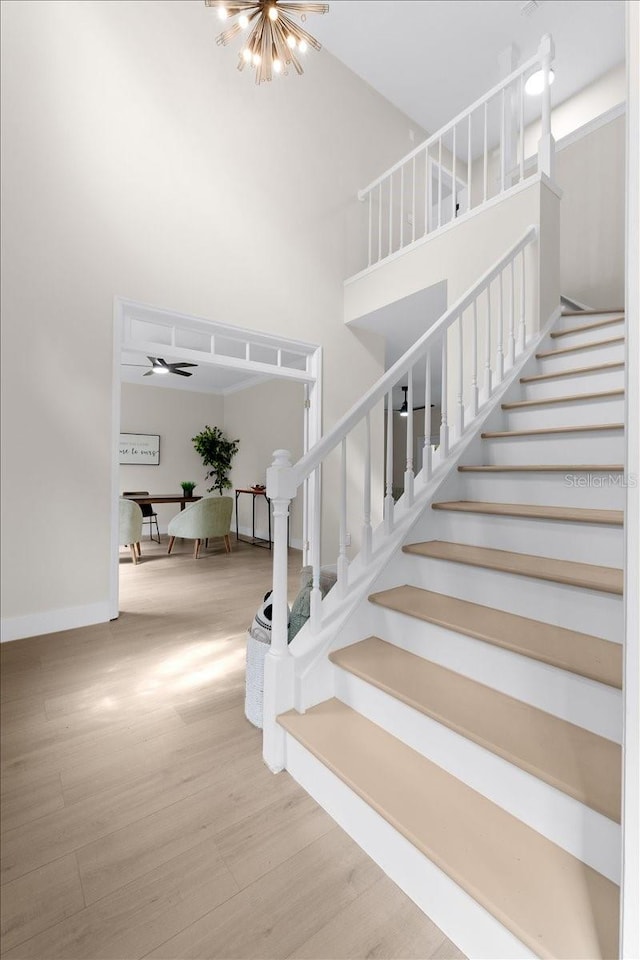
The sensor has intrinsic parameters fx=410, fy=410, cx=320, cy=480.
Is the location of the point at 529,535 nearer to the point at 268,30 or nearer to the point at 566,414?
the point at 566,414

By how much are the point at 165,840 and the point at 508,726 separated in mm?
1002

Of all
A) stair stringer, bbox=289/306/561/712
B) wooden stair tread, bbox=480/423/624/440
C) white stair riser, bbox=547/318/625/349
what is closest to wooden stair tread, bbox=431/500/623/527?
stair stringer, bbox=289/306/561/712

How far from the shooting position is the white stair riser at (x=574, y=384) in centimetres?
205

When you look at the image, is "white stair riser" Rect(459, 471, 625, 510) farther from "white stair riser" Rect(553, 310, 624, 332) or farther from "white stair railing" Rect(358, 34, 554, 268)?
"white stair railing" Rect(358, 34, 554, 268)

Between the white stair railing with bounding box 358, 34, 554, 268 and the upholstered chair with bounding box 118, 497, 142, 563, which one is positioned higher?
the white stair railing with bounding box 358, 34, 554, 268

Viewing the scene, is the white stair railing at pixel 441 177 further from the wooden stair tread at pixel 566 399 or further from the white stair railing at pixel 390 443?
the wooden stair tread at pixel 566 399

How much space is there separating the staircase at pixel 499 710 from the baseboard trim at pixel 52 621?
185 centimetres

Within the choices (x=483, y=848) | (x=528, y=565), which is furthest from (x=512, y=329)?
(x=483, y=848)

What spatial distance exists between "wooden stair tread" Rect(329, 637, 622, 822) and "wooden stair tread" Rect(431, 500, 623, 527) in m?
0.67

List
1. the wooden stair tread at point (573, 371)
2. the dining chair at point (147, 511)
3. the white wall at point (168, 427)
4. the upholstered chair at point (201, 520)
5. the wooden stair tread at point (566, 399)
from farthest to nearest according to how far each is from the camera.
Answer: the white wall at point (168, 427), the dining chair at point (147, 511), the upholstered chair at point (201, 520), the wooden stair tread at point (573, 371), the wooden stair tread at point (566, 399)

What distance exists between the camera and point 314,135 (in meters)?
3.82

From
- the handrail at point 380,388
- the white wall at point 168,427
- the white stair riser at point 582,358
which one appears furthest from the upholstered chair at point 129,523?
the white stair riser at point 582,358

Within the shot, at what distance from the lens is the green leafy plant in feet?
23.2

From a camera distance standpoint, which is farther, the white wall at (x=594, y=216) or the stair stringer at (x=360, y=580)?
the white wall at (x=594, y=216)
